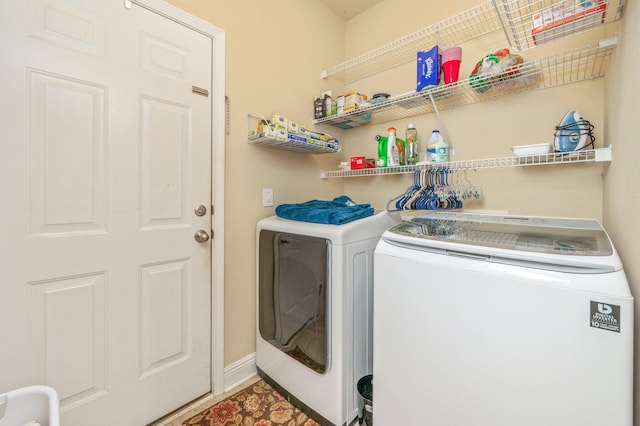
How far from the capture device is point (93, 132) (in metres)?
1.19

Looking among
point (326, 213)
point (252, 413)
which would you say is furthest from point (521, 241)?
point (252, 413)

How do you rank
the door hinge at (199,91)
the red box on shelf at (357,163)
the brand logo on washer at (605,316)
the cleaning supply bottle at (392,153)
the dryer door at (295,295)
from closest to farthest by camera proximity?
the brand logo on washer at (605,316), the dryer door at (295,295), the door hinge at (199,91), the cleaning supply bottle at (392,153), the red box on shelf at (357,163)

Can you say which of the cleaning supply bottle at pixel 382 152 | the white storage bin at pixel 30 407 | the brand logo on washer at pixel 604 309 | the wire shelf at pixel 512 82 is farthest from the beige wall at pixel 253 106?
the brand logo on washer at pixel 604 309

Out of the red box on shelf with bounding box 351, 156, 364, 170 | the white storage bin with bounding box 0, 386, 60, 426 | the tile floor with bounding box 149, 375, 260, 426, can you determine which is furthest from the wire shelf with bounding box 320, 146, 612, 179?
the white storage bin with bounding box 0, 386, 60, 426

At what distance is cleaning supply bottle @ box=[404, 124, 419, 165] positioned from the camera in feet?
5.90

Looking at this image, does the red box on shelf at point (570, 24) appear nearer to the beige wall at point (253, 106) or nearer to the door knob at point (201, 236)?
the beige wall at point (253, 106)

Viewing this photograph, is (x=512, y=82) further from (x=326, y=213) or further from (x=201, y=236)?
(x=201, y=236)

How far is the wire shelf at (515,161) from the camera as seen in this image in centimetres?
114

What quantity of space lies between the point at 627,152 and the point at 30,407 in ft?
7.15

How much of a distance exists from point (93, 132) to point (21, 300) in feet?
2.34

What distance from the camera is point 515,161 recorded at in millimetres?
1386

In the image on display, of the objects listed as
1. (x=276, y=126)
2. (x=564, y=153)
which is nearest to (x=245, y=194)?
(x=276, y=126)

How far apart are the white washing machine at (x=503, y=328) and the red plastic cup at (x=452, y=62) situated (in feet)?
2.82

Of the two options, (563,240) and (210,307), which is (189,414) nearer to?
(210,307)
